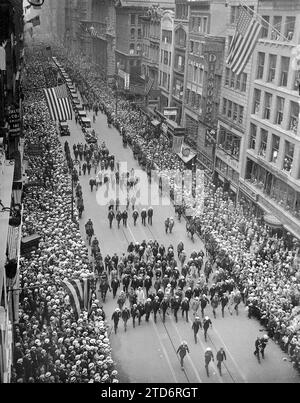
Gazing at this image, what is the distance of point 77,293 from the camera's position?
65.3ft

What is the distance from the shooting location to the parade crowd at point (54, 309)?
18.4 metres

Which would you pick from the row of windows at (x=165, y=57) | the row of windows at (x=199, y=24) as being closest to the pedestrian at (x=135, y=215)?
the row of windows at (x=199, y=24)

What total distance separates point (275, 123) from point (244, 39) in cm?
977

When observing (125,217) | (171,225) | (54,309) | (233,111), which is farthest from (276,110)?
(54,309)

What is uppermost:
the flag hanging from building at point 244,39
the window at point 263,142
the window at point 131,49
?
the flag hanging from building at point 244,39

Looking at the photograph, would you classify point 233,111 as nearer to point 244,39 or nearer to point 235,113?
point 235,113

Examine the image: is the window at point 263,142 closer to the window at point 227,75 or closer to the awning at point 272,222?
the awning at point 272,222

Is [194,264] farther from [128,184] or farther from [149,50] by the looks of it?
[149,50]

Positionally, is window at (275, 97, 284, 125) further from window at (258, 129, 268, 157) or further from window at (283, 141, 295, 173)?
window at (283, 141, 295, 173)

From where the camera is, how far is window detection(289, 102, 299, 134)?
118 ft

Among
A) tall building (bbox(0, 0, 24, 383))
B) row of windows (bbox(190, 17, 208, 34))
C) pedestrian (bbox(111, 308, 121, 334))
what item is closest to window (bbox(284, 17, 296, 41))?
tall building (bbox(0, 0, 24, 383))

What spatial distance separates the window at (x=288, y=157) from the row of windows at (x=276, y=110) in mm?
1008
